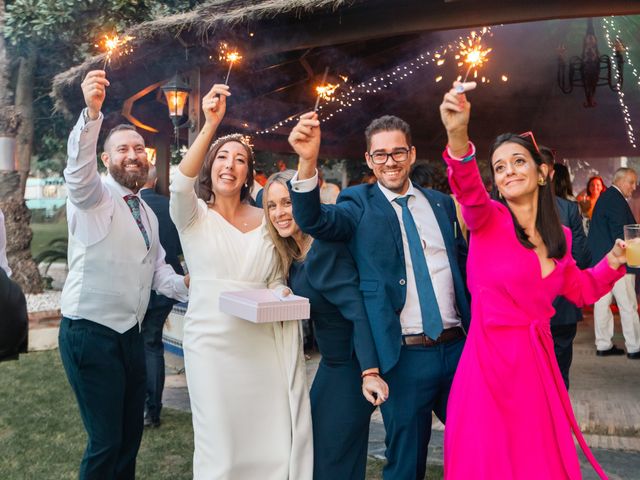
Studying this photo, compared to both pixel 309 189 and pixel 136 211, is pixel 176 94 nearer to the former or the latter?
pixel 136 211

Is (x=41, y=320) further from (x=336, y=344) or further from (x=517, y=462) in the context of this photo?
(x=517, y=462)

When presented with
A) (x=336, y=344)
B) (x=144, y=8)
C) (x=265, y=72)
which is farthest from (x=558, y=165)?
(x=144, y=8)

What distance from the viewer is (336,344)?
9.14ft

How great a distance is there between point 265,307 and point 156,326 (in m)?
2.70

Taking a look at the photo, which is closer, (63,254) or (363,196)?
(363,196)

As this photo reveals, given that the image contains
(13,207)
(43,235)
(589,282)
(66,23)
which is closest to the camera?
(589,282)

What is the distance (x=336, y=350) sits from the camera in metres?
2.78

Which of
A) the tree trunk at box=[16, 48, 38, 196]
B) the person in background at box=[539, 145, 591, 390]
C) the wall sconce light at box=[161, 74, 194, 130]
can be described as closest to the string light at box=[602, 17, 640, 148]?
the wall sconce light at box=[161, 74, 194, 130]

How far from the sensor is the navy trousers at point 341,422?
2.78m

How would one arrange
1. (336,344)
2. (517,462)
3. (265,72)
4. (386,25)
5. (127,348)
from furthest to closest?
(265,72) < (386,25) < (127,348) < (336,344) < (517,462)

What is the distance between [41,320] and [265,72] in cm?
438

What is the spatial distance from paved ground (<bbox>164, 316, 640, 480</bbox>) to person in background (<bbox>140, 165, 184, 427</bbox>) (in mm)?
511

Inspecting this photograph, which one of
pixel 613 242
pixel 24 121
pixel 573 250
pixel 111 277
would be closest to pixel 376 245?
pixel 111 277

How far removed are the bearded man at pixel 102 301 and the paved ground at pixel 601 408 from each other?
1.82 meters
